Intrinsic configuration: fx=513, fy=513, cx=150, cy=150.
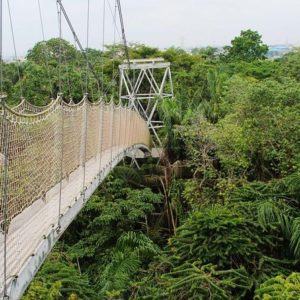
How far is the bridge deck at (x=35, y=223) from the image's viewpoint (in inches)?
94.7

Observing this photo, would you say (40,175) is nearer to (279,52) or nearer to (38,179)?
(38,179)

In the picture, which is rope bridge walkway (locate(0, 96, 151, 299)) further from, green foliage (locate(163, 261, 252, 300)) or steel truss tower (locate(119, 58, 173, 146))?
steel truss tower (locate(119, 58, 173, 146))

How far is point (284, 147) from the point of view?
19.9ft

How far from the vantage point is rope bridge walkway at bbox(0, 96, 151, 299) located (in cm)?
230

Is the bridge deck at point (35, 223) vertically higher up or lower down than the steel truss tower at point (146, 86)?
higher up

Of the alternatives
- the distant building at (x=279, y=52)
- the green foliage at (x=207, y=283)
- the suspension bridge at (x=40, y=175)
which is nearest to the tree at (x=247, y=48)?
the distant building at (x=279, y=52)

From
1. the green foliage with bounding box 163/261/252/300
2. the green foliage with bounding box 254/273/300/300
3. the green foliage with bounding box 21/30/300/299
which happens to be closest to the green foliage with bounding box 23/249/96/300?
the green foliage with bounding box 21/30/300/299

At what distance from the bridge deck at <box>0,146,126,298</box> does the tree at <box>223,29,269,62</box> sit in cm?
1309

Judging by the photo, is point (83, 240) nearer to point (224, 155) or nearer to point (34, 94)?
point (224, 155)

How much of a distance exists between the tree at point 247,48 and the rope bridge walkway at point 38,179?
12431 mm

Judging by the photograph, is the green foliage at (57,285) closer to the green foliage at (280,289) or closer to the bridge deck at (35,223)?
the bridge deck at (35,223)

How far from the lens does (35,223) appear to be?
9.60ft

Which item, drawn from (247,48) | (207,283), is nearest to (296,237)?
(207,283)

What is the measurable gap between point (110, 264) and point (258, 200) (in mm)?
1789
